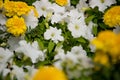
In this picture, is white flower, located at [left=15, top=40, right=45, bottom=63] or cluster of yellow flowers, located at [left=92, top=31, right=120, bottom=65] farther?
white flower, located at [left=15, top=40, right=45, bottom=63]

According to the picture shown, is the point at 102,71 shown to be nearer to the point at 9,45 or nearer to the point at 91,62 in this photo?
the point at 91,62

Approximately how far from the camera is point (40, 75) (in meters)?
1.24

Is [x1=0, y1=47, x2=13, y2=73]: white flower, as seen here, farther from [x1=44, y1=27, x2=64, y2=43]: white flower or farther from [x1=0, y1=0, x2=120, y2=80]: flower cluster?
[x1=44, y1=27, x2=64, y2=43]: white flower

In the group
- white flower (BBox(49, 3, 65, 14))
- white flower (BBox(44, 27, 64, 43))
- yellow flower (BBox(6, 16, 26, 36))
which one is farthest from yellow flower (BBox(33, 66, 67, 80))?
white flower (BBox(49, 3, 65, 14))

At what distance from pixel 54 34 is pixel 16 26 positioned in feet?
1.04

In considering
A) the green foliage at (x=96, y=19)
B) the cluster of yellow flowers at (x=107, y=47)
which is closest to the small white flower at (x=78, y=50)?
the green foliage at (x=96, y=19)

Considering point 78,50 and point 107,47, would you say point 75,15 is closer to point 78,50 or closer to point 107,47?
point 78,50

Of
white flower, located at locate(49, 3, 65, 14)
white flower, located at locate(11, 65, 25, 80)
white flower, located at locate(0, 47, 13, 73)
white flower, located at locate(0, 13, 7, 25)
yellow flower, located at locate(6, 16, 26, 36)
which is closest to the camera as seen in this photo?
white flower, located at locate(11, 65, 25, 80)

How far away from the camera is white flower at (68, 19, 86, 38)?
2.65 metres

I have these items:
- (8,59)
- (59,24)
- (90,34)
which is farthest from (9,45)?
(90,34)

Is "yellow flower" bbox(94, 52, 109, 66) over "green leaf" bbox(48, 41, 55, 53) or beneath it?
beneath

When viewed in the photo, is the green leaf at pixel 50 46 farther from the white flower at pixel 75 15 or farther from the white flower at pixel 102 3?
the white flower at pixel 102 3

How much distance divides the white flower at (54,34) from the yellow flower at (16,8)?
0.73 ft

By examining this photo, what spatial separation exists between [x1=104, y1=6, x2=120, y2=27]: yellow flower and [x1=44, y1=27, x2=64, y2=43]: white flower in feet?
1.14
